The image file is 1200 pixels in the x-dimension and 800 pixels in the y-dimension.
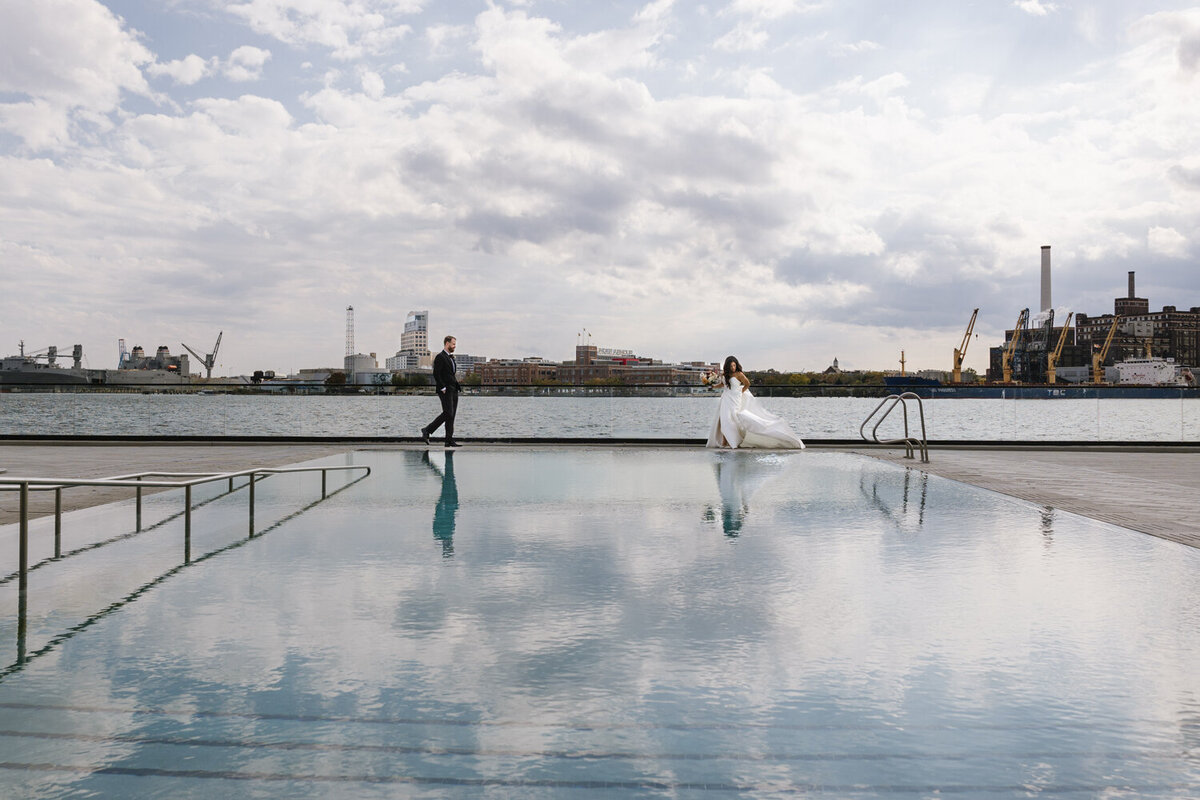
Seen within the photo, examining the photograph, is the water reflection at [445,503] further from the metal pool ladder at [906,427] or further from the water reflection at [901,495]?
the metal pool ladder at [906,427]

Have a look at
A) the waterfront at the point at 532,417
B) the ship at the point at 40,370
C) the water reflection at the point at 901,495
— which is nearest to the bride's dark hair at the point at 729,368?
the waterfront at the point at 532,417

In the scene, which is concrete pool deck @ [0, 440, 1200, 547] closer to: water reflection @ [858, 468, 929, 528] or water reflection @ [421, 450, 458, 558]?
water reflection @ [858, 468, 929, 528]

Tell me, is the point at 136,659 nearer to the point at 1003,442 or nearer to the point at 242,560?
the point at 242,560

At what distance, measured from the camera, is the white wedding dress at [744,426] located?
48.9 ft

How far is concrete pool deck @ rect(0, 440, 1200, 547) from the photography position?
24.2 feet

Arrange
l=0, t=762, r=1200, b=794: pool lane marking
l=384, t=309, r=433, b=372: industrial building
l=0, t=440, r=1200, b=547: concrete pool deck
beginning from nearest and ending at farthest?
l=0, t=762, r=1200, b=794: pool lane marking, l=0, t=440, r=1200, b=547: concrete pool deck, l=384, t=309, r=433, b=372: industrial building

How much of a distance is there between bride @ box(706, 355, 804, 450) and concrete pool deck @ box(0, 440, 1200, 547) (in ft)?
4.27

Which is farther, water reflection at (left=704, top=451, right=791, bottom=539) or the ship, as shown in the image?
the ship

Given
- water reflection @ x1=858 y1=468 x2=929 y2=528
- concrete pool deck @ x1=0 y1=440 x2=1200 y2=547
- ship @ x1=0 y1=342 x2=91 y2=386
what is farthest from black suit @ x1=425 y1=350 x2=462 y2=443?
ship @ x1=0 y1=342 x2=91 y2=386

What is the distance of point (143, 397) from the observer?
18.0 meters

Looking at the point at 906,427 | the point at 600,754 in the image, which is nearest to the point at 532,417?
the point at 906,427

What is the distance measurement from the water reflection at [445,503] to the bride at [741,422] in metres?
5.19

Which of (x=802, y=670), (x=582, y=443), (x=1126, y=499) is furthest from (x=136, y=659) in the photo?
(x=582, y=443)

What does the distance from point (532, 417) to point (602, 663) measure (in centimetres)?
1381
